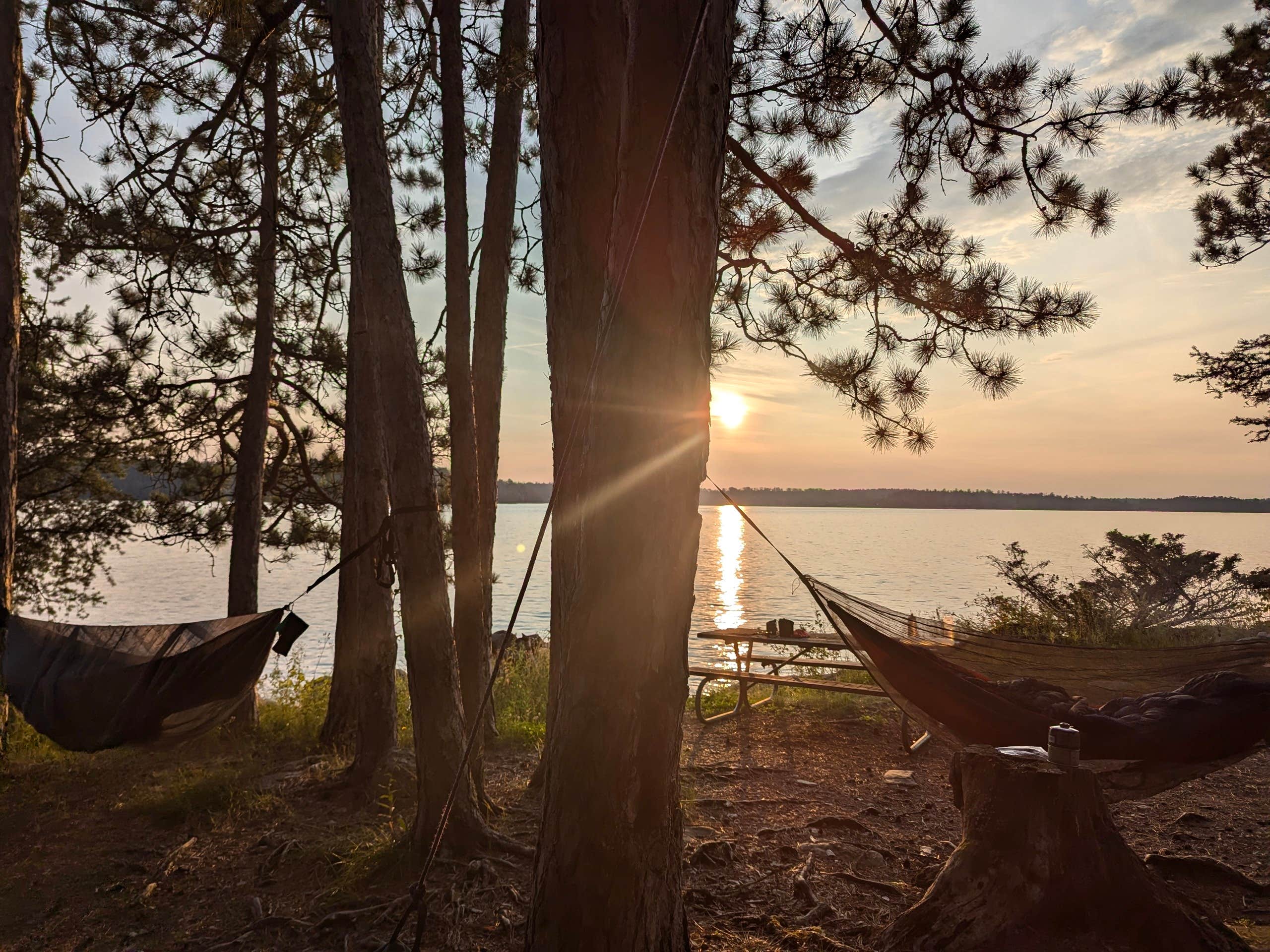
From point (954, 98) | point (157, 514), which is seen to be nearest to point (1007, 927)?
point (954, 98)

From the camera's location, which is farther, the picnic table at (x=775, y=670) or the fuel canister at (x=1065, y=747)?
the picnic table at (x=775, y=670)

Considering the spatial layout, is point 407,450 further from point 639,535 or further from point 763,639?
point 763,639

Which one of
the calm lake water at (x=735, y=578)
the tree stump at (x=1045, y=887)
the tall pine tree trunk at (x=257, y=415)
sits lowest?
the calm lake water at (x=735, y=578)

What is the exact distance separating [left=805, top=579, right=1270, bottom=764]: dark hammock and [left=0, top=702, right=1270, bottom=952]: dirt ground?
1.89 feet

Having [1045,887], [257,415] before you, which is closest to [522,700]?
[257,415]

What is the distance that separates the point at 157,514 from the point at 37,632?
3.44 metres

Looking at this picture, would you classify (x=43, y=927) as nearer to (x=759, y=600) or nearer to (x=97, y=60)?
(x=97, y=60)

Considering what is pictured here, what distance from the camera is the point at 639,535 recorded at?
162 cm

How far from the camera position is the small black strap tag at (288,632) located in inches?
111

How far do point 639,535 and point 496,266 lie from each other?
9.68ft

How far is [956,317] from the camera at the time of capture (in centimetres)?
376

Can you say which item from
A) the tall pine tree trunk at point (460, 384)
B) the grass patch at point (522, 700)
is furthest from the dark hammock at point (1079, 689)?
the grass patch at point (522, 700)

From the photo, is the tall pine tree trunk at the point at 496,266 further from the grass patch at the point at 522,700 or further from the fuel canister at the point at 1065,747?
the fuel canister at the point at 1065,747

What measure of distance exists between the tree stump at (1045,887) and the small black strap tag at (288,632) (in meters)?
2.34
